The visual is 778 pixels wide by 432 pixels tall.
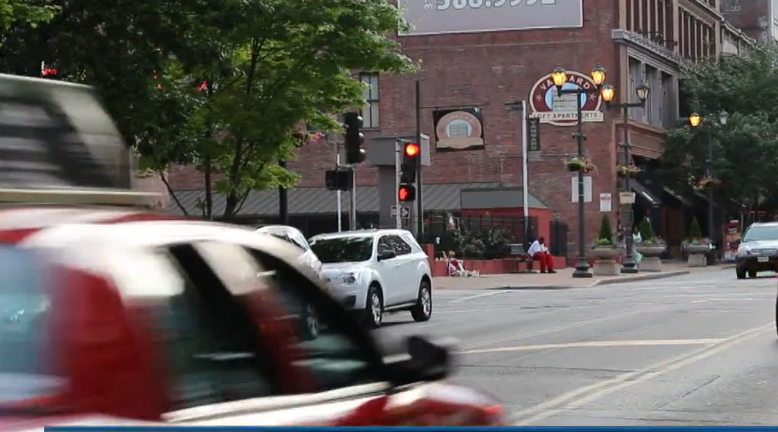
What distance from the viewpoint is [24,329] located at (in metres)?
3.68

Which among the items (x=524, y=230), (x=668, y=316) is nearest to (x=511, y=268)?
(x=524, y=230)

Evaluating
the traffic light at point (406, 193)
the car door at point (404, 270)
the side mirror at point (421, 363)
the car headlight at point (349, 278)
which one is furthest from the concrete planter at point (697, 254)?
the side mirror at point (421, 363)

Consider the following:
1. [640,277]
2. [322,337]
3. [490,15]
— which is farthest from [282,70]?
[490,15]

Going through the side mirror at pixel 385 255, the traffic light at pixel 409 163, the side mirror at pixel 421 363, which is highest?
the traffic light at pixel 409 163

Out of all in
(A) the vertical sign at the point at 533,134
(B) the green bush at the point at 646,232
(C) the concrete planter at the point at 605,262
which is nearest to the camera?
(C) the concrete planter at the point at 605,262

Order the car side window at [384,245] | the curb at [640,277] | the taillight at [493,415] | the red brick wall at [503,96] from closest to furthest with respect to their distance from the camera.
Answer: the taillight at [493,415] < the car side window at [384,245] < the curb at [640,277] < the red brick wall at [503,96]

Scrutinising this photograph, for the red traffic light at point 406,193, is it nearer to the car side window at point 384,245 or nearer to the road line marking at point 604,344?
the car side window at point 384,245

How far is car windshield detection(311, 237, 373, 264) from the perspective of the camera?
22.6 metres

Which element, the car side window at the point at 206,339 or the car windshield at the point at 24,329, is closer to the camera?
the car windshield at the point at 24,329

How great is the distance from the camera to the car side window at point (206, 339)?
12.8 feet

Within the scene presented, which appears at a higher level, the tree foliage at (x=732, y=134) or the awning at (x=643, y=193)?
the tree foliage at (x=732, y=134)

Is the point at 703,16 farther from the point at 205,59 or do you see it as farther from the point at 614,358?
the point at 614,358

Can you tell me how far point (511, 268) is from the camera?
161 feet

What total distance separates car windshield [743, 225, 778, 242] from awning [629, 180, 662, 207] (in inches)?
846
